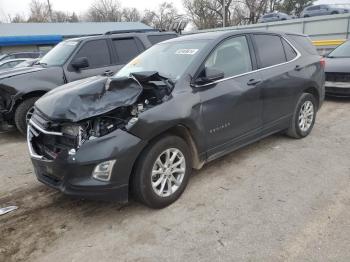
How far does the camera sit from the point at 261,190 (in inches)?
154

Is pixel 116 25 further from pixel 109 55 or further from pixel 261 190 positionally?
pixel 261 190

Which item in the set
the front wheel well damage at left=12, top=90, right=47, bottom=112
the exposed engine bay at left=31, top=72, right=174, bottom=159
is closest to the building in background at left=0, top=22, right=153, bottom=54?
the front wheel well damage at left=12, top=90, right=47, bottom=112

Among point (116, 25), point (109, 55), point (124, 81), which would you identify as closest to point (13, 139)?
point (109, 55)

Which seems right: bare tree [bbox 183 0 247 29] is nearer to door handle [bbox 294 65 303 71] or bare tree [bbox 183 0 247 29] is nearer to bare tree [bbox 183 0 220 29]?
bare tree [bbox 183 0 220 29]

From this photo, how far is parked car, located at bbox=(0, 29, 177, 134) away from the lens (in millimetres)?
6188

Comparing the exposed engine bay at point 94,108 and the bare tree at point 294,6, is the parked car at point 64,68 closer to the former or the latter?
the exposed engine bay at point 94,108

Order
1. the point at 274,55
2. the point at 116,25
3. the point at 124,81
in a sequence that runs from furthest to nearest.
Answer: the point at 116,25, the point at 274,55, the point at 124,81

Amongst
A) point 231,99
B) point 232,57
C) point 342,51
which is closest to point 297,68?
point 232,57

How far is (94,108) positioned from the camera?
10.8 feet

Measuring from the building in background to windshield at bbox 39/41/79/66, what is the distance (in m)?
21.8

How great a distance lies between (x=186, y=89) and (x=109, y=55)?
13.1 feet

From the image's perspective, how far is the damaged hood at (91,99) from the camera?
10.8ft

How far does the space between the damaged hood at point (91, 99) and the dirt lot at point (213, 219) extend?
1105 millimetres

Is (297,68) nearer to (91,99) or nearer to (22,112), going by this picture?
(91,99)
